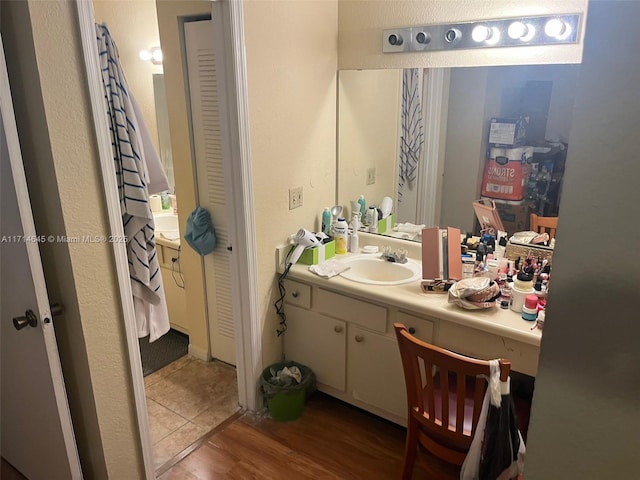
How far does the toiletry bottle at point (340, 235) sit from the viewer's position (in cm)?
255

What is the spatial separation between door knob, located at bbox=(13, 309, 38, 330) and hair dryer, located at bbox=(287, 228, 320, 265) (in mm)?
1170

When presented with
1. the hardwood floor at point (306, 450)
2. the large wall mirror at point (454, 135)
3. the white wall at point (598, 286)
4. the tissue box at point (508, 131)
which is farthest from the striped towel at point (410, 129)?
the white wall at point (598, 286)

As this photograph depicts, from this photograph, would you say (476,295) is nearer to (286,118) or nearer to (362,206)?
(362,206)

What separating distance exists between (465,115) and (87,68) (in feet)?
5.38

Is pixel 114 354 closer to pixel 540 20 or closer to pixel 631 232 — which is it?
pixel 631 232

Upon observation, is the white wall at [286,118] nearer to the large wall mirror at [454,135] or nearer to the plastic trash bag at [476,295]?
the large wall mirror at [454,135]

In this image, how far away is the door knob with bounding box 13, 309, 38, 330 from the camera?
1.52 meters

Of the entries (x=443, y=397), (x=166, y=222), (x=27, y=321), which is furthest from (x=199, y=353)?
(x=443, y=397)

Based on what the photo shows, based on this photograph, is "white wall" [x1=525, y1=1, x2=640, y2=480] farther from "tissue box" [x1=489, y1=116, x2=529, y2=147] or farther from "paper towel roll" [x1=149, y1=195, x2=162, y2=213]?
"paper towel roll" [x1=149, y1=195, x2=162, y2=213]

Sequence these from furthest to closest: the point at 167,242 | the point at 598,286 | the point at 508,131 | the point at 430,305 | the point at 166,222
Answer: the point at 166,222 < the point at 167,242 < the point at 508,131 < the point at 430,305 < the point at 598,286

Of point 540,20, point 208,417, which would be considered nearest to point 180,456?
point 208,417

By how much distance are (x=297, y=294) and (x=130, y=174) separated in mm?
1058

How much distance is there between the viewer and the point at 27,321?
1537 millimetres

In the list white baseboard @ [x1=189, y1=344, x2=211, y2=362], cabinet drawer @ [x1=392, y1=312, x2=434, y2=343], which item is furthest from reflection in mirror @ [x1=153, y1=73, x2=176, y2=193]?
cabinet drawer @ [x1=392, y1=312, x2=434, y2=343]
